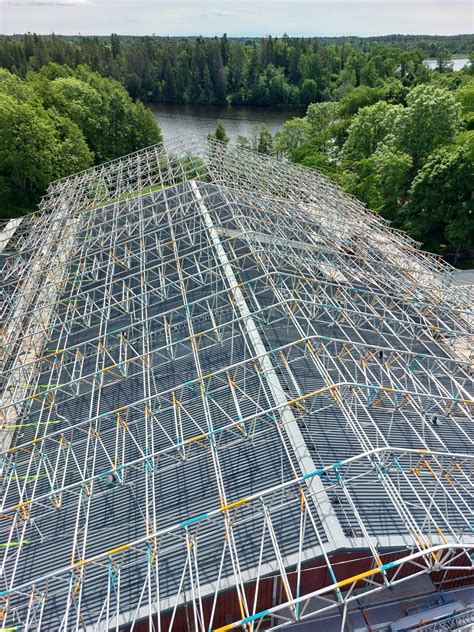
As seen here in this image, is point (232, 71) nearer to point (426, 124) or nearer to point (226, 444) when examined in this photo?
point (426, 124)

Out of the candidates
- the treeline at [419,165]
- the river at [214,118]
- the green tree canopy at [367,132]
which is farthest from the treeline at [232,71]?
the treeline at [419,165]

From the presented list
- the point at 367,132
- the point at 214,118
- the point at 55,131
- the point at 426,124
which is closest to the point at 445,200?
the point at 426,124

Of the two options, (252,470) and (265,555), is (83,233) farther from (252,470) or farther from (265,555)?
(265,555)

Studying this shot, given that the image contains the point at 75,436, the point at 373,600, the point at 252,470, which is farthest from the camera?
the point at 75,436

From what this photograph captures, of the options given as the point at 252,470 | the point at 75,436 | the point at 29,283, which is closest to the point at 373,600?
the point at 252,470

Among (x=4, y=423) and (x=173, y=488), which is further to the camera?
(x=4, y=423)

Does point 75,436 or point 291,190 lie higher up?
point 291,190
